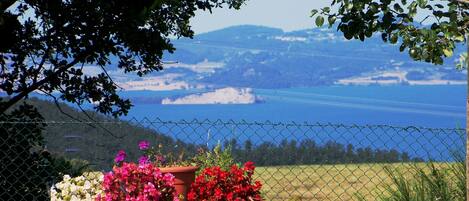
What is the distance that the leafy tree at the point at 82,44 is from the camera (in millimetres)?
10508

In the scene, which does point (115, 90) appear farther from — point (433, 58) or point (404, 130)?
point (433, 58)

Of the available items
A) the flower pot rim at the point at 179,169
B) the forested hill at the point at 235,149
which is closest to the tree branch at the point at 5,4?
the forested hill at the point at 235,149

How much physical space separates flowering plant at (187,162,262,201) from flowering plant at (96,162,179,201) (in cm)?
57

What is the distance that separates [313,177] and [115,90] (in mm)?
3568

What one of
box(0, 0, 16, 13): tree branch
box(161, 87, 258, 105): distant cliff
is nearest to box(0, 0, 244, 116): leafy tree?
box(0, 0, 16, 13): tree branch

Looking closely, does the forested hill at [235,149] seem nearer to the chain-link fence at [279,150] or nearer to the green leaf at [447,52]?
the chain-link fence at [279,150]

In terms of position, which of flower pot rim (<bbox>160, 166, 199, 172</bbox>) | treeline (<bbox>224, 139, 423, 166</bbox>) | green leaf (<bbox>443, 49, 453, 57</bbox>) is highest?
green leaf (<bbox>443, 49, 453, 57</bbox>)

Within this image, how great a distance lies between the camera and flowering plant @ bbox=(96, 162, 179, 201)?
6.42 m

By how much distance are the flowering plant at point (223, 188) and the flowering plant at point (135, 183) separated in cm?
57

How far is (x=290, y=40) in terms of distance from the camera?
132 meters

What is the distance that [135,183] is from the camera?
6.43 meters

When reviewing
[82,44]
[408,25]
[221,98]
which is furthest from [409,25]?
[221,98]

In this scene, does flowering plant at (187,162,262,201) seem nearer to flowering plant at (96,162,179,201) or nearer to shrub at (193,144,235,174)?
flowering plant at (96,162,179,201)

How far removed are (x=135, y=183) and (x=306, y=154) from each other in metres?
8.24
